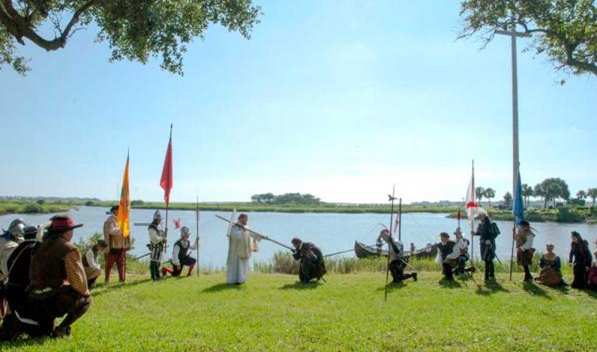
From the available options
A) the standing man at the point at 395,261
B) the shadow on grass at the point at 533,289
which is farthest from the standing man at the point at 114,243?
the shadow on grass at the point at 533,289

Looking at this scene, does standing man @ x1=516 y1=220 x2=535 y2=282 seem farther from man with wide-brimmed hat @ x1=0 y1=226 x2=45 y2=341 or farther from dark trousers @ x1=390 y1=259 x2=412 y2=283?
man with wide-brimmed hat @ x1=0 y1=226 x2=45 y2=341

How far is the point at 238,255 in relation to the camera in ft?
42.9

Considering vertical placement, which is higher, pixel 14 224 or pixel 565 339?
pixel 14 224

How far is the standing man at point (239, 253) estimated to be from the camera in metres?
12.9

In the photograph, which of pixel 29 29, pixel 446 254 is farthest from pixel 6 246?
pixel 446 254

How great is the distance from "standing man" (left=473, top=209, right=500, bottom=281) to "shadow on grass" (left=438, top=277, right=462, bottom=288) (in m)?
1.01

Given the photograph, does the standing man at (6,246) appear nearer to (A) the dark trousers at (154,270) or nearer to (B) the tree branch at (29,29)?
(B) the tree branch at (29,29)

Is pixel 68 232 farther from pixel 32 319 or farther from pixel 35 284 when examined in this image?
pixel 32 319

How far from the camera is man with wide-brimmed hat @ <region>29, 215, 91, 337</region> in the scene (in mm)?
6254

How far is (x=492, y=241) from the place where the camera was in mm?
13266

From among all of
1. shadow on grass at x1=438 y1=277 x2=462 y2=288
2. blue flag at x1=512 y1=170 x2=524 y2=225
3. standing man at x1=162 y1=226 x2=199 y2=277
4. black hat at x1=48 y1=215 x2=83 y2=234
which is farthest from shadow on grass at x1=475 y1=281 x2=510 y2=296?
black hat at x1=48 y1=215 x2=83 y2=234

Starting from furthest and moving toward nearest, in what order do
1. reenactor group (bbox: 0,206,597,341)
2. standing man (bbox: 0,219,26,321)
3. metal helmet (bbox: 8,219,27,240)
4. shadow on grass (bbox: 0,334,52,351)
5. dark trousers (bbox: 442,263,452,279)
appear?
1. dark trousers (bbox: 442,263,452,279)
2. metal helmet (bbox: 8,219,27,240)
3. standing man (bbox: 0,219,26,321)
4. reenactor group (bbox: 0,206,597,341)
5. shadow on grass (bbox: 0,334,52,351)

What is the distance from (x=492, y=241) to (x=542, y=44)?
5228mm

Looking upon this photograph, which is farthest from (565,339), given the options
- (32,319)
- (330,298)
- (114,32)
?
(114,32)
